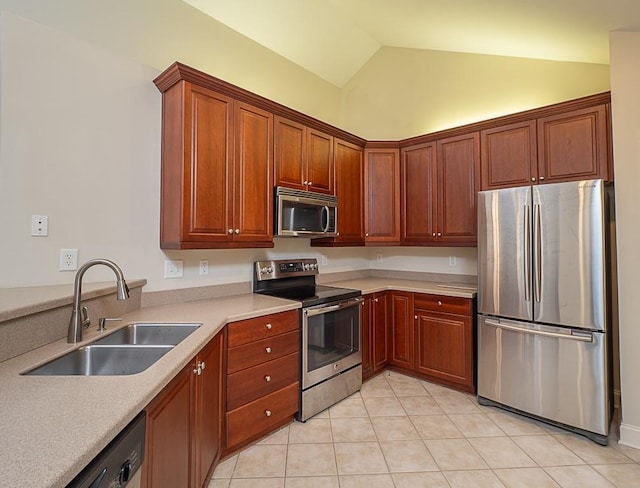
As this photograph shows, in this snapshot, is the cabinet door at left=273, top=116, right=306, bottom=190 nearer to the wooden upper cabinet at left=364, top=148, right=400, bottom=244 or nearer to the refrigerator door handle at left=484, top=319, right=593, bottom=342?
the wooden upper cabinet at left=364, top=148, right=400, bottom=244

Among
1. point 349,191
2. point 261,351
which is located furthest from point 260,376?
point 349,191

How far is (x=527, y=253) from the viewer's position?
2.46 meters

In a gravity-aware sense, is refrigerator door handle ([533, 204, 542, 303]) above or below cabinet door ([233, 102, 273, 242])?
below

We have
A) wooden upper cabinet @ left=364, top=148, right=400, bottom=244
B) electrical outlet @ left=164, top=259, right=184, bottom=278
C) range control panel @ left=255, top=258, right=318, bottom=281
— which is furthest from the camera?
wooden upper cabinet @ left=364, top=148, right=400, bottom=244

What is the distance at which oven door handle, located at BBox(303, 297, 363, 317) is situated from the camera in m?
2.45

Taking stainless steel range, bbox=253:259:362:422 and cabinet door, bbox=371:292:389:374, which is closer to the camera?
→ stainless steel range, bbox=253:259:362:422

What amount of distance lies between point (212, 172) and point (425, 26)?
2.32 m

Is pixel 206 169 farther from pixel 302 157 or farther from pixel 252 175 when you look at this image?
pixel 302 157

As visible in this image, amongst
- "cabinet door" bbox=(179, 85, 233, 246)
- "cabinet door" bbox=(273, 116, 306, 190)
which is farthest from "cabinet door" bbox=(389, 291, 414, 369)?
"cabinet door" bbox=(179, 85, 233, 246)

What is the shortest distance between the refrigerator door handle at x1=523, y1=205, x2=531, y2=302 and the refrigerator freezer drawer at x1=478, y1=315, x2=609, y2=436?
249mm

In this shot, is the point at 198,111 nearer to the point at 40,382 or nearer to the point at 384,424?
the point at 40,382

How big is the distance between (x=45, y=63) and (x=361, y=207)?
2615mm

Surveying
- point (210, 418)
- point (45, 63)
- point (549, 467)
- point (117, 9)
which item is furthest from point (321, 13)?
point (549, 467)

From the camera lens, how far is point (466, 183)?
3.07 metres
